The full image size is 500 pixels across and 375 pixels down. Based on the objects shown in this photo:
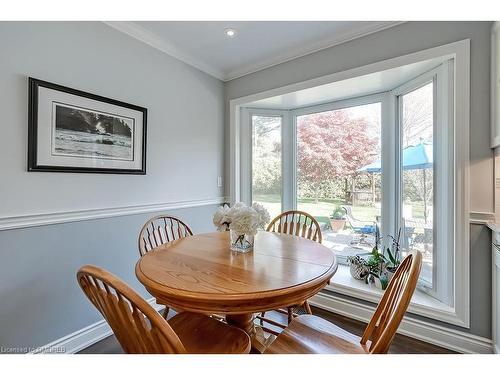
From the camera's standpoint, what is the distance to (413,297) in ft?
6.39

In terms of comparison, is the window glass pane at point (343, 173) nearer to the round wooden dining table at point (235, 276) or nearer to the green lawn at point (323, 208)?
the green lawn at point (323, 208)

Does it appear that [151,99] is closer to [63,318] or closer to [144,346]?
[63,318]

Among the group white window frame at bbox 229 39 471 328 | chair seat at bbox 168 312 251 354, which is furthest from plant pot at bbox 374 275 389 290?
chair seat at bbox 168 312 251 354

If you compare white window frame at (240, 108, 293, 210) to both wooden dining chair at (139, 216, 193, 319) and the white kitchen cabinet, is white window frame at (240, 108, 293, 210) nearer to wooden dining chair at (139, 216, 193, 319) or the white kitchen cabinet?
wooden dining chair at (139, 216, 193, 319)

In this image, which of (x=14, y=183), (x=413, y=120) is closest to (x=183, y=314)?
(x=14, y=183)

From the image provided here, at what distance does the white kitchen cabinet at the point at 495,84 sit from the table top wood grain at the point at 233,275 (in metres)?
1.26

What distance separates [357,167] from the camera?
2.50 metres

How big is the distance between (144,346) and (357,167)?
2.37m

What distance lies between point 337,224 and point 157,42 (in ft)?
8.25

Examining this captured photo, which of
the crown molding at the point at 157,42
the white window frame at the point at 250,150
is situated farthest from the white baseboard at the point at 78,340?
the crown molding at the point at 157,42

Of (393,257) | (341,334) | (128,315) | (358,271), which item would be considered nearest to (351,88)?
(393,257)

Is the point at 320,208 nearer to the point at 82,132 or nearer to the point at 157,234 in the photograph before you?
the point at 157,234

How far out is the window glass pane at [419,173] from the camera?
196cm

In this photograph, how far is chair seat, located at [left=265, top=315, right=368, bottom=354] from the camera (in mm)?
1009
